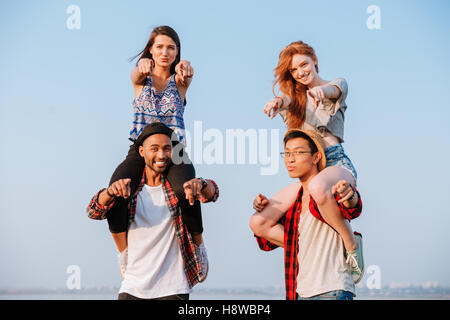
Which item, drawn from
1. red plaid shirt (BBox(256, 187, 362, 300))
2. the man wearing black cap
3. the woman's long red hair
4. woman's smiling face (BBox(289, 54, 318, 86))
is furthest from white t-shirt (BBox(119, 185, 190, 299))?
woman's smiling face (BBox(289, 54, 318, 86))

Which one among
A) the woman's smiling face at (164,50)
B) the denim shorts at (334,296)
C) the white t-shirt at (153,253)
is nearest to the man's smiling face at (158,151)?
the white t-shirt at (153,253)

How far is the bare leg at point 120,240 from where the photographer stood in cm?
582

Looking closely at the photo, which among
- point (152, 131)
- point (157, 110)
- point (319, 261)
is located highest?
point (157, 110)

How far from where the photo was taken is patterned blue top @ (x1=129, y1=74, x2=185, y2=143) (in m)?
6.18

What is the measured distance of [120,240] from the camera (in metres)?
5.84

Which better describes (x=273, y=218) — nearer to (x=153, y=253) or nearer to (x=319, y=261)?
(x=319, y=261)

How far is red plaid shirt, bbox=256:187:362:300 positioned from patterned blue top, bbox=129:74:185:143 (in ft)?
3.55

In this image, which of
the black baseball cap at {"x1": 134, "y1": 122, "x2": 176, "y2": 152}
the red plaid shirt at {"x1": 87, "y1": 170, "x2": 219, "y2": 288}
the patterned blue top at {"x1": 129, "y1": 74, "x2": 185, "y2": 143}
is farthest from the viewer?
the patterned blue top at {"x1": 129, "y1": 74, "x2": 185, "y2": 143}

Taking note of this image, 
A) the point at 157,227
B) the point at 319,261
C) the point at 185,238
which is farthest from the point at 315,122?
the point at 157,227

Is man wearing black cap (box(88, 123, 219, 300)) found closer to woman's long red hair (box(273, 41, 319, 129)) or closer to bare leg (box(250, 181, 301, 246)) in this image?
bare leg (box(250, 181, 301, 246))

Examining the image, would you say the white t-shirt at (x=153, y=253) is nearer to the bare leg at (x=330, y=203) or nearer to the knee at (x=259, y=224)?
the knee at (x=259, y=224)

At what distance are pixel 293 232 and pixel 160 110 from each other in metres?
1.52

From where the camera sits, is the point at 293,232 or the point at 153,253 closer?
the point at 153,253
